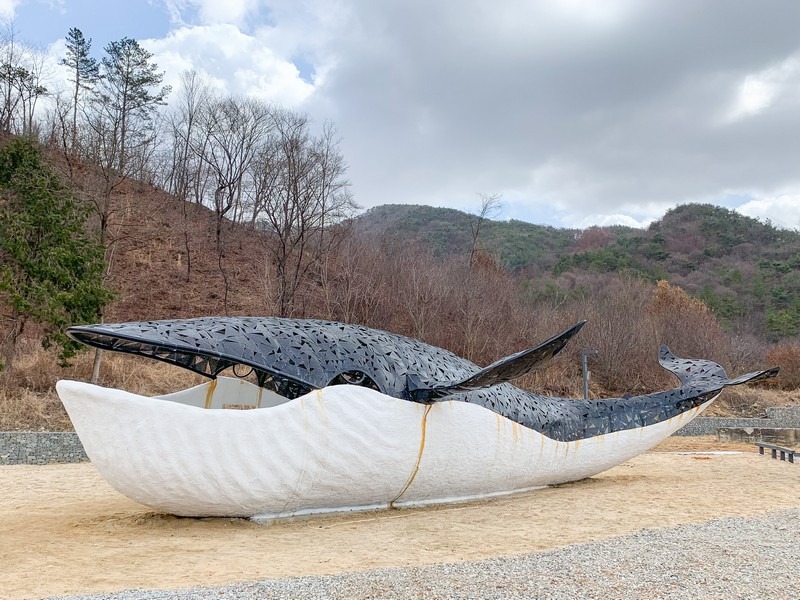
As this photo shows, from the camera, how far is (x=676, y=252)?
→ 226 feet

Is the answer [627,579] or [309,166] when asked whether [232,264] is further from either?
[627,579]

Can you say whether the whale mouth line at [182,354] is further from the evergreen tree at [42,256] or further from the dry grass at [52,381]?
the evergreen tree at [42,256]

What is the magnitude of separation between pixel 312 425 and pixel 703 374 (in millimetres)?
7819

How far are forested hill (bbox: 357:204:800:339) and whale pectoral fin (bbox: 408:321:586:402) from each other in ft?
101

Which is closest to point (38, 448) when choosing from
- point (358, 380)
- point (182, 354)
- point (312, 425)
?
point (182, 354)

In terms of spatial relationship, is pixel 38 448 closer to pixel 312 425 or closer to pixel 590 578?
pixel 312 425

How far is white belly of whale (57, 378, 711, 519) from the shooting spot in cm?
638

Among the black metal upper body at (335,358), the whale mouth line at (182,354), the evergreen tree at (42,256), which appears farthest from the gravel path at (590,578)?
the evergreen tree at (42,256)

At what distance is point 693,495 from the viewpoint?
984 centimetres

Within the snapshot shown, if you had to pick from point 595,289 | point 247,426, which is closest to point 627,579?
point 247,426

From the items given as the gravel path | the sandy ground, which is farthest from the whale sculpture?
the gravel path

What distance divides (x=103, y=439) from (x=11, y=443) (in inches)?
380

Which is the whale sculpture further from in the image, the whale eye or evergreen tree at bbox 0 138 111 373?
evergreen tree at bbox 0 138 111 373

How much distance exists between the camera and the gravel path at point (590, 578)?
468 centimetres
